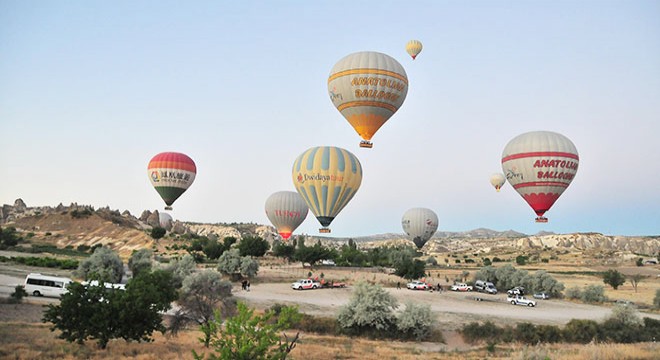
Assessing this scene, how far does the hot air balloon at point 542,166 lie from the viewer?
44.1m

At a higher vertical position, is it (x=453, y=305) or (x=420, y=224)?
(x=420, y=224)

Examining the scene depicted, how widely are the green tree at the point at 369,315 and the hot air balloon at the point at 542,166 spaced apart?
20.9m

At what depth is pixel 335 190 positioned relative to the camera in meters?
49.2

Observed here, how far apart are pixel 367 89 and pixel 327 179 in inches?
399

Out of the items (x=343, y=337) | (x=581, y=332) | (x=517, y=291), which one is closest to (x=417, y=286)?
(x=517, y=291)

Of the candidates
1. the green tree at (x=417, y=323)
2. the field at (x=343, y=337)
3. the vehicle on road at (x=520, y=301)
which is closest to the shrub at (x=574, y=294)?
the field at (x=343, y=337)

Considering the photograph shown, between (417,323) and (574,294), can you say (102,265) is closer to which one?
(417,323)

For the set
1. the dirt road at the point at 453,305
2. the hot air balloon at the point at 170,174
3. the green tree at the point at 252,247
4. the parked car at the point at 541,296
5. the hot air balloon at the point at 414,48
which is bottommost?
the dirt road at the point at 453,305

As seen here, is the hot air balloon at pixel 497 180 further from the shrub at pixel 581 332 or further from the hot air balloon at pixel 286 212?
the shrub at pixel 581 332

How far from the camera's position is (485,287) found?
192ft

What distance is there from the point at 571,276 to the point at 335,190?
5425cm

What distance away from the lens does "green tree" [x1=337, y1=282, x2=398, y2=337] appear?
31094 mm

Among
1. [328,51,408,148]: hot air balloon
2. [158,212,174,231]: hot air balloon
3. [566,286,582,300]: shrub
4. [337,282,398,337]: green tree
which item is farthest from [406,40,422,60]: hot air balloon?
[158,212,174,231]: hot air balloon

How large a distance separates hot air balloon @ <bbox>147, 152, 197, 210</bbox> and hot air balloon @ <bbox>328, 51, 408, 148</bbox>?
33997 mm
